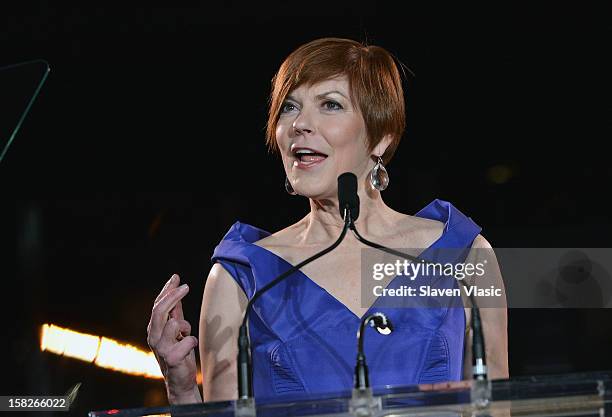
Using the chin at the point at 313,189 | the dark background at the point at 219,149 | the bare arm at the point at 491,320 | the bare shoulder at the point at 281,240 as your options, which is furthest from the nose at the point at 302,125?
the dark background at the point at 219,149

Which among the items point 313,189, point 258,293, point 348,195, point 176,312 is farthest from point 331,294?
point 258,293

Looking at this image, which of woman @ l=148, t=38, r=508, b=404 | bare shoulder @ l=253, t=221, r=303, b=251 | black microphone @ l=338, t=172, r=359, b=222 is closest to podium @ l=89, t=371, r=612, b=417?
black microphone @ l=338, t=172, r=359, b=222

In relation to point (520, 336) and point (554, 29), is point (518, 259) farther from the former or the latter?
point (554, 29)

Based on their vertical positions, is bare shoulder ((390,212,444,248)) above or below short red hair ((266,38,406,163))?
below

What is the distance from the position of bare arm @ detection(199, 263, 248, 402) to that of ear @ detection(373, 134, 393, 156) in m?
0.39

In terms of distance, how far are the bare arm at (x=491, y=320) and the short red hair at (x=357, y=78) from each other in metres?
0.29

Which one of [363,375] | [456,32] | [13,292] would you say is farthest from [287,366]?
[13,292]

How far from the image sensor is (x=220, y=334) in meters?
2.04

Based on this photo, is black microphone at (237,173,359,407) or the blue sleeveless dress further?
the blue sleeveless dress

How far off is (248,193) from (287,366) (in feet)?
4.35

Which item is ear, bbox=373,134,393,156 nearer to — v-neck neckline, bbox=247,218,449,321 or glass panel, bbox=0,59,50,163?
v-neck neckline, bbox=247,218,449,321

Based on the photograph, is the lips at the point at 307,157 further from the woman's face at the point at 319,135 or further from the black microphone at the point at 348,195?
the black microphone at the point at 348,195

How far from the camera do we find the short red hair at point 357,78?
6.72 feet

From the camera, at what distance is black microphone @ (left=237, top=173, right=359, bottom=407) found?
1394 mm
